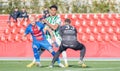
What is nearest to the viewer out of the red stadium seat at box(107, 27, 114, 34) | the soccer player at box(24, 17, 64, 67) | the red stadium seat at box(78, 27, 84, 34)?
the soccer player at box(24, 17, 64, 67)

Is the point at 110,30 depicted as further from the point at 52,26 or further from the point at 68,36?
the point at 68,36

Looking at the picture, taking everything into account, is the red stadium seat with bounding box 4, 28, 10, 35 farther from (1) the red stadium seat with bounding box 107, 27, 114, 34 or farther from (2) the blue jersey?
(2) the blue jersey

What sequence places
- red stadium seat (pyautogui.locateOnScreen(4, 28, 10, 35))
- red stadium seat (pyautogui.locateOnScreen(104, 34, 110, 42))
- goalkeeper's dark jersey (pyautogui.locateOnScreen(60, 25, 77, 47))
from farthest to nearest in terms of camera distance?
red stadium seat (pyautogui.locateOnScreen(4, 28, 10, 35)), red stadium seat (pyautogui.locateOnScreen(104, 34, 110, 42)), goalkeeper's dark jersey (pyautogui.locateOnScreen(60, 25, 77, 47))

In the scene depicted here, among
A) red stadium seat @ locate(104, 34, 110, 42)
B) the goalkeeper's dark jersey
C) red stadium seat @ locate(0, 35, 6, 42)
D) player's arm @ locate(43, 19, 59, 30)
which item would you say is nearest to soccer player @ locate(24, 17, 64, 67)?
player's arm @ locate(43, 19, 59, 30)

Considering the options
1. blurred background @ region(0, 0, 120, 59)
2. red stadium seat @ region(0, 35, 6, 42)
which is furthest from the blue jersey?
red stadium seat @ region(0, 35, 6, 42)

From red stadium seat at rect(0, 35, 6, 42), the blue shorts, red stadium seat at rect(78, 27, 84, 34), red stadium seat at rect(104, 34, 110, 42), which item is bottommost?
red stadium seat at rect(0, 35, 6, 42)

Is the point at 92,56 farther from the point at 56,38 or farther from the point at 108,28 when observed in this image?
the point at 56,38

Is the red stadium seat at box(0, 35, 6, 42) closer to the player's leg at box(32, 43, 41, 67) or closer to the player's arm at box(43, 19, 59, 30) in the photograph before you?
the player's leg at box(32, 43, 41, 67)

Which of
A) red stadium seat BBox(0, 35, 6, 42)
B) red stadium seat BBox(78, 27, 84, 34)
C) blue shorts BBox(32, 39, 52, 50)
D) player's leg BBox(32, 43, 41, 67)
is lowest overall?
red stadium seat BBox(0, 35, 6, 42)

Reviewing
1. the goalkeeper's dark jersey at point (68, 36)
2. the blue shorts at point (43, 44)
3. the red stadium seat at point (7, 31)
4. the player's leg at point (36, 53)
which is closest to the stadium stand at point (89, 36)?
the red stadium seat at point (7, 31)

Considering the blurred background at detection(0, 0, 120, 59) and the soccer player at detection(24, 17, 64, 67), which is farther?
the blurred background at detection(0, 0, 120, 59)

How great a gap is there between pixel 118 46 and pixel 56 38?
274 inches

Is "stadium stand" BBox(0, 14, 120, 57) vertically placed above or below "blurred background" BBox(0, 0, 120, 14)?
below

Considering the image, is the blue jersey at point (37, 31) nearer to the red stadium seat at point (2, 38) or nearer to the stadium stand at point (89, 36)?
the stadium stand at point (89, 36)
